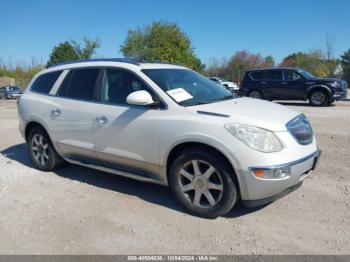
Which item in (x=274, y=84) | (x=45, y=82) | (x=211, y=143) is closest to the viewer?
(x=211, y=143)

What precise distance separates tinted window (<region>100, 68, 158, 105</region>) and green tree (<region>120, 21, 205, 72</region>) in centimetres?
4207

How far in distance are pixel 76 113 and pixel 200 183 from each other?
2101mm

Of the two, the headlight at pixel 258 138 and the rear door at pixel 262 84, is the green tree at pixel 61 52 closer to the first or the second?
the rear door at pixel 262 84

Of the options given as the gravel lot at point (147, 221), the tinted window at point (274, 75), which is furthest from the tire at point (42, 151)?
the tinted window at point (274, 75)

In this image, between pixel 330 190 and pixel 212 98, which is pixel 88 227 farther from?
pixel 330 190

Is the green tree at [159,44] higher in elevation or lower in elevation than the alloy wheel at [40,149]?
higher

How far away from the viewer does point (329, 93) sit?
15398 mm

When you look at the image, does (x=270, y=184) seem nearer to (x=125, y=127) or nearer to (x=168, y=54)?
(x=125, y=127)

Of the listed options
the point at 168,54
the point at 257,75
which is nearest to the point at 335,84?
the point at 257,75

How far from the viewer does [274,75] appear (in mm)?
16859

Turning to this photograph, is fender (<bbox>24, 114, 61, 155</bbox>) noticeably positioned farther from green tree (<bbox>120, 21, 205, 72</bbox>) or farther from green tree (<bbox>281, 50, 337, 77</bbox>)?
green tree (<bbox>281, 50, 337, 77</bbox>)

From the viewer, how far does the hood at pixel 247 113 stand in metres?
3.66

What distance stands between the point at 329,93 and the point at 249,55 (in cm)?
6737

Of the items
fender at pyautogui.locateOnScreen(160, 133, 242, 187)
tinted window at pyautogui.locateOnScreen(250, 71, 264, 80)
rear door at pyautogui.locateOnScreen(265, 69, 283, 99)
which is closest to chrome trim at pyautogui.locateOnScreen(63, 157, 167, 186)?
fender at pyautogui.locateOnScreen(160, 133, 242, 187)
